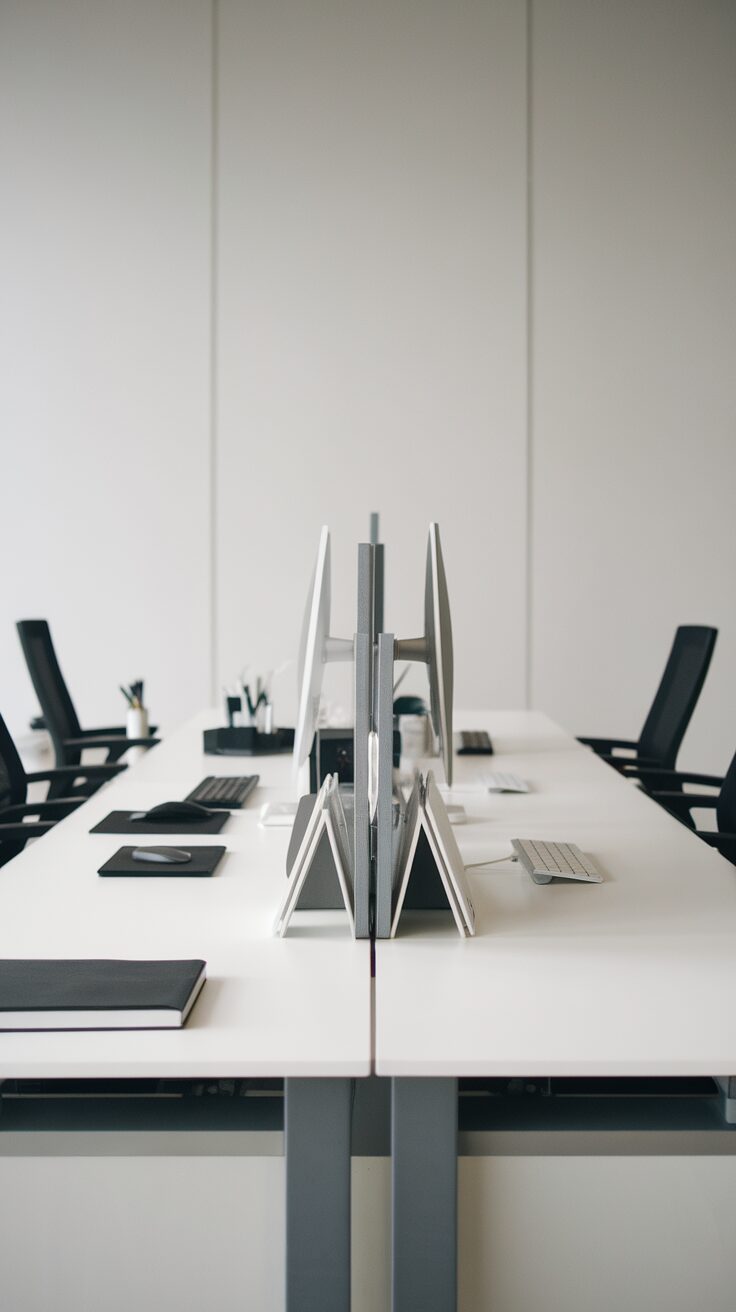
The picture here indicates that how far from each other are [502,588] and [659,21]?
300 cm

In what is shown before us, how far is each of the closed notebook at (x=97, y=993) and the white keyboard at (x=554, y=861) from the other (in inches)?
29.4

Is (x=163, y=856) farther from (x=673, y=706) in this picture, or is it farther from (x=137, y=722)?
(x=673, y=706)

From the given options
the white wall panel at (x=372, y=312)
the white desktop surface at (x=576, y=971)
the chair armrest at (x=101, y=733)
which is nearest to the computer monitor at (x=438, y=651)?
the white desktop surface at (x=576, y=971)

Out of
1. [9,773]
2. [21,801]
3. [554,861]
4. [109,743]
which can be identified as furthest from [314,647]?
[109,743]

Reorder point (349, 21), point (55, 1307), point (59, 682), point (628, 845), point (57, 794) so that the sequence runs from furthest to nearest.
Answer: point (349, 21) < point (59, 682) < point (57, 794) < point (628, 845) < point (55, 1307)

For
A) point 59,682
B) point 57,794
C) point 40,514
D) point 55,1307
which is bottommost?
point 55,1307

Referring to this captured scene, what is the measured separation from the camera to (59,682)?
447 cm

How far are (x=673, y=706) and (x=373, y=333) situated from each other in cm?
291

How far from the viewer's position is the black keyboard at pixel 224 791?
9.25 ft

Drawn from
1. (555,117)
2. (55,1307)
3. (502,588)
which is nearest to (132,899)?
(55,1307)

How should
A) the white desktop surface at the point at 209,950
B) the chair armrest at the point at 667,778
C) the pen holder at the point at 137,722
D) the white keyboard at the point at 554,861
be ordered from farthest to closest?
the pen holder at the point at 137,722 → the chair armrest at the point at 667,778 → the white keyboard at the point at 554,861 → the white desktop surface at the point at 209,950

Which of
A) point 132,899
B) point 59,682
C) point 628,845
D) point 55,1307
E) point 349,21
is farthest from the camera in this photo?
point 349,21

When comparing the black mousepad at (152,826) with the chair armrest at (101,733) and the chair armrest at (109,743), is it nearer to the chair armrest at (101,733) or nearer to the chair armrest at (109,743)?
the chair armrest at (109,743)

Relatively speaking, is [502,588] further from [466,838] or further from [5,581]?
[466,838]
